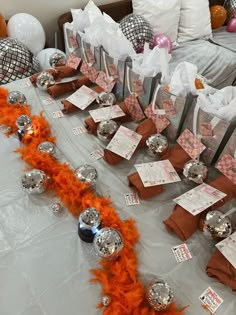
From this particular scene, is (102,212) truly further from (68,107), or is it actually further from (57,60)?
(57,60)

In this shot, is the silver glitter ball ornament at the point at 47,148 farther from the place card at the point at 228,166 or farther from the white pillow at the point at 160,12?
the white pillow at the point at 160,12

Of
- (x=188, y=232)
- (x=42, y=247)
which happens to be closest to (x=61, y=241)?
(x=42, y=247)

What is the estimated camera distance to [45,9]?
1889 millimetres

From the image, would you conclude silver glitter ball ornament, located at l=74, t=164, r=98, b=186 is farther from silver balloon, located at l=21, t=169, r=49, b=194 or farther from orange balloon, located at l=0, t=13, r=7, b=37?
orange balloon, located at l=0, t=13, r=7, b=37

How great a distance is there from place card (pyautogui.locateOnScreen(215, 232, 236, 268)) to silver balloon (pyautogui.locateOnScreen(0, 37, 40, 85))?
1282 mm

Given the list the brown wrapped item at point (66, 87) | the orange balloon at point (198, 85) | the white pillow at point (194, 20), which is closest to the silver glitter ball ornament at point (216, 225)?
the orange balloon at point (198, 85)

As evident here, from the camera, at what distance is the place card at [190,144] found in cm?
93

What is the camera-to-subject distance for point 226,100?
2.95ft

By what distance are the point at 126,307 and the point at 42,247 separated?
0.94ft

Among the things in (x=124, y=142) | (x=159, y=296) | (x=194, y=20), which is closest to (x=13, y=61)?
(x=124, y=142)

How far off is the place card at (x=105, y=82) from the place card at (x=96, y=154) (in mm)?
347

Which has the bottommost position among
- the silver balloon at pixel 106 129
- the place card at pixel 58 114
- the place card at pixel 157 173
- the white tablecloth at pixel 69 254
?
the white tablecloth at pixel 69 254

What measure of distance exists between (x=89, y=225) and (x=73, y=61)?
0.97 meters

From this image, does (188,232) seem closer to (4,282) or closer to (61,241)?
(61,241)
